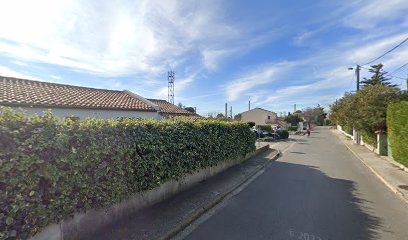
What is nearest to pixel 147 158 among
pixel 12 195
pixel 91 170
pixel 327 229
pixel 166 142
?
pixel 166 142

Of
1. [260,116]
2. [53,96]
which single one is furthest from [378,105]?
[260,116]

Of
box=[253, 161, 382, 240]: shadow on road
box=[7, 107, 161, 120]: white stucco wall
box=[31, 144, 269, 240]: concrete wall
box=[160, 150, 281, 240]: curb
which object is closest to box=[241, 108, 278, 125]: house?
box=[7, 107, 161, 120]: white stucco wall

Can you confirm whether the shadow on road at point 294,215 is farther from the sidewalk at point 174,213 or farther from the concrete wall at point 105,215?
the concrete wall at point 105,215

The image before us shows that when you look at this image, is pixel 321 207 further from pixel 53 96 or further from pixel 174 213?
pixel 53 96

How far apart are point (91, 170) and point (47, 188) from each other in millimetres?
680

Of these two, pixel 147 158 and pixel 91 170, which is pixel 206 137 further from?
pixel 91 170

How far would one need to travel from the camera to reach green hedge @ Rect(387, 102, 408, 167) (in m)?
9.30

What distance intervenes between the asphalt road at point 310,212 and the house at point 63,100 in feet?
25.8

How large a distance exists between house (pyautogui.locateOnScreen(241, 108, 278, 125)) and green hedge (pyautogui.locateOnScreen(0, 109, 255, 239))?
A: 6265cm

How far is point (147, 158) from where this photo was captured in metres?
4.88

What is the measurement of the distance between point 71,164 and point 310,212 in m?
4.99

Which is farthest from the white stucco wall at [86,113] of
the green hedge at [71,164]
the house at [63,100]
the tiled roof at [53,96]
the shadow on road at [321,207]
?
the shadow on road at [321,207]

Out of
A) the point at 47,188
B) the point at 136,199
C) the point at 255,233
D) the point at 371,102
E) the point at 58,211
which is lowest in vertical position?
the point at 255,233

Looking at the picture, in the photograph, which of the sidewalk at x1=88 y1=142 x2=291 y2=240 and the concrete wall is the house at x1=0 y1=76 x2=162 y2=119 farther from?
the sidewalk at x1=88 y1=142 x2=291 y2=240
